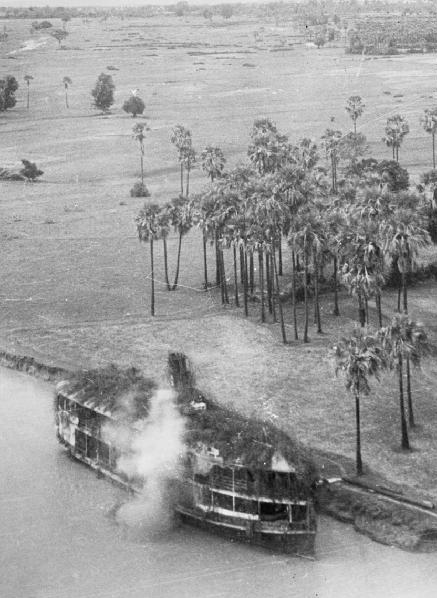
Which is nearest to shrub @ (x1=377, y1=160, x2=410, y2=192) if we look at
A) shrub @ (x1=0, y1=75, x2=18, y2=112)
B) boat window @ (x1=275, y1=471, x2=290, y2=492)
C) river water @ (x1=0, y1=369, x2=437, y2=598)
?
river water @ (x1=0, y1=369, x2=437, y2=598)

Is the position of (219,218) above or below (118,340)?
above

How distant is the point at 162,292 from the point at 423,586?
143 ft

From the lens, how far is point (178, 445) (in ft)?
150

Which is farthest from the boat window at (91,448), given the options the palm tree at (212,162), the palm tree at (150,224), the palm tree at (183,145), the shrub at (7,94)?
the shrub at (7,94)

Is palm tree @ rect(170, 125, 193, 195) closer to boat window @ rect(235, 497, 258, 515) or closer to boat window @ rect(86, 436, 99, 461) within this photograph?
boat window @ rect(86, 436, 99, 461)

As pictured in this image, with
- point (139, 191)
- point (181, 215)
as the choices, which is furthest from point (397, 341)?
point (139, 191)

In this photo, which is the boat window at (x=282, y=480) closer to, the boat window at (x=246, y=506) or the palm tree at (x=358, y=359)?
the boat window at (x=246, y=506)

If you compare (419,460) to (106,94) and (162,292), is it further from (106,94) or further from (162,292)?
(106,94)

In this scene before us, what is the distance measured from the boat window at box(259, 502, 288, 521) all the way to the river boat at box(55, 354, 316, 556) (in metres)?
0.02

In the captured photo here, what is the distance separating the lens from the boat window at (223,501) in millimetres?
44156

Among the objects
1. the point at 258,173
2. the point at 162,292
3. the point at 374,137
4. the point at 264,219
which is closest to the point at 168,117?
the point at 374,137

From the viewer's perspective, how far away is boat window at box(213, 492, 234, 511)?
4416 centimetres

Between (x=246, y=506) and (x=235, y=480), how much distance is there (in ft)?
3.94

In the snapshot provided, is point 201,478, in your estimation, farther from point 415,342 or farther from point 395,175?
point 395,175
